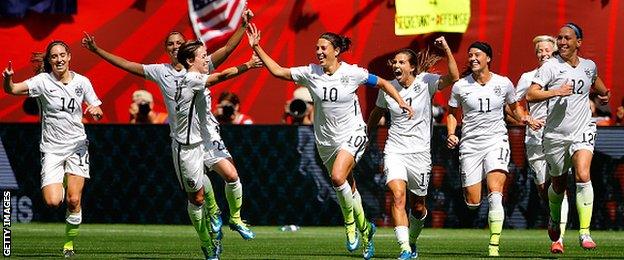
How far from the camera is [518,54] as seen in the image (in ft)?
89.0

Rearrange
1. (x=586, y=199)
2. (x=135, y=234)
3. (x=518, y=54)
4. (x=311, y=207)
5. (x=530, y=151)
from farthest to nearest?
1. (x=518, y=54)
2. (x=311, y=207)
3. (x=135, y=234)
4. (x=530, y=151)
5. (x=586, y=199)

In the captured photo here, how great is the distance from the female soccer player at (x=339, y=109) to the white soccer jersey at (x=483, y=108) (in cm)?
130

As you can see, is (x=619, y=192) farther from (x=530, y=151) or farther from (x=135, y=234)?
(x=135, y=234)

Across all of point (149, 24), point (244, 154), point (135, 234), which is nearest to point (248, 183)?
point (244, 154)

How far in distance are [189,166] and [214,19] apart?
10.8 metres

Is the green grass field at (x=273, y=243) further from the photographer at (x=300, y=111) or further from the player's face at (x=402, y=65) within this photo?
the player's face at (x=402, y=65)

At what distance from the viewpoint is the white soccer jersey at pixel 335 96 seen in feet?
57.5

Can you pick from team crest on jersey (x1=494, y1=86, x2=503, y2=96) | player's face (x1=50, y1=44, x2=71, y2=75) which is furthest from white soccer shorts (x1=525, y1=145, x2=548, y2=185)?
player's face (x1=50, y1=44, x2=71, y2=75)

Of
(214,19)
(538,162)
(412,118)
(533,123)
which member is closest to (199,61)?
(412,118)

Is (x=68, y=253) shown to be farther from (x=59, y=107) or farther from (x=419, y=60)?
(x=419, y=60)

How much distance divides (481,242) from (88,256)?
5.62 metres

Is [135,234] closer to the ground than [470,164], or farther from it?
closer to the ground

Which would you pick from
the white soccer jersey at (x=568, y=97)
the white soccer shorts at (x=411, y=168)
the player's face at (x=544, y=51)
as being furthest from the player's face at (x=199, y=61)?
the player's face at (x=544, y=51)

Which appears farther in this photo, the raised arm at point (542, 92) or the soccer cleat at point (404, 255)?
the raised arm at point (542, 92)
